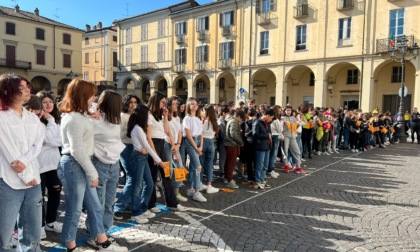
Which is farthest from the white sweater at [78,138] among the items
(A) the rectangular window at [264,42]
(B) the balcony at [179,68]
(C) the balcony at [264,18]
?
(B) the balcony at [179,68]

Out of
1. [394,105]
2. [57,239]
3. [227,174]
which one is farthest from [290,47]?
[57,239]

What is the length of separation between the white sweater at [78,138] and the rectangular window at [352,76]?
90.3ft

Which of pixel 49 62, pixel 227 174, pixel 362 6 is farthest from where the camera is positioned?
pixel 49 62

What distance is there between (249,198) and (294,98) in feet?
83.6

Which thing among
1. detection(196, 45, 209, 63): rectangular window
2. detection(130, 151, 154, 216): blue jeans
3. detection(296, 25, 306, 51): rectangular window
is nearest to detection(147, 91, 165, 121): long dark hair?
detection(130, 151, 154, 216): blue jeans

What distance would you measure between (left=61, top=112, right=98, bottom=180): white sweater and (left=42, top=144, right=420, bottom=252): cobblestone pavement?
1.37 metres

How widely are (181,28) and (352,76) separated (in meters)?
18.8

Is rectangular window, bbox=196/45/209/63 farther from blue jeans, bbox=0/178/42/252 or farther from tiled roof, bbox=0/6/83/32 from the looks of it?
blue jeans, bbox=0/178/42/252

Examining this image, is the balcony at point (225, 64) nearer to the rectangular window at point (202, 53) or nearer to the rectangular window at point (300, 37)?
the rectangular window at point (202, 53)

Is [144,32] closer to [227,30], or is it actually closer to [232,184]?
[227,30]

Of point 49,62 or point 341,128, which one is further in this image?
point 49,62

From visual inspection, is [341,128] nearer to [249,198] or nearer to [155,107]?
[249,198]

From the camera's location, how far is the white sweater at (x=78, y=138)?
3.35 metres

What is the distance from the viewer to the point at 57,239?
14.4ft
